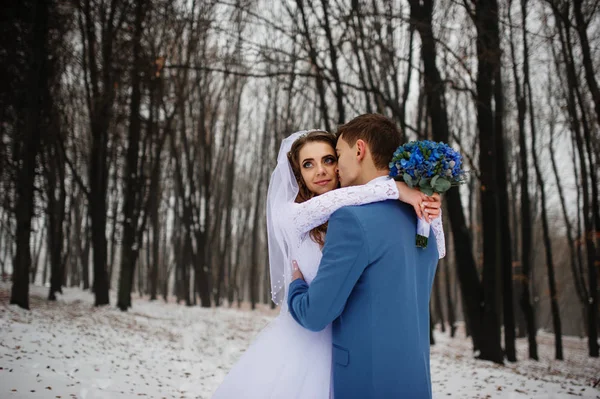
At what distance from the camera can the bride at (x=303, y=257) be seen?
204 centimetres

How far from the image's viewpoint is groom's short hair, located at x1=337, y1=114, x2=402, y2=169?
2.21 metres

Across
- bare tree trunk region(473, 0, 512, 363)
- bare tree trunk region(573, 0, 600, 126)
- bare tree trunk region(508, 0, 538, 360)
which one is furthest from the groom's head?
bare tree trunk region(508, 0, 538, 360)

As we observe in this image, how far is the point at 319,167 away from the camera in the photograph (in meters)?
2.54

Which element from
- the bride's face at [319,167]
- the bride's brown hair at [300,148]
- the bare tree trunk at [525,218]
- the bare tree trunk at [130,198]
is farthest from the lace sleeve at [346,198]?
the bare tree trunk at [130,198]

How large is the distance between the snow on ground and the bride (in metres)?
3.50

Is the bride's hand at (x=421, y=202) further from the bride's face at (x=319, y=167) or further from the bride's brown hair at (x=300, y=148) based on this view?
the bride's brown hair at (x=300, y=148)

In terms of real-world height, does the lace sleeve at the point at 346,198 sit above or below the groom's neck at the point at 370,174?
below

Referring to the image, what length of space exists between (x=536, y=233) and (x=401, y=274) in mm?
35630

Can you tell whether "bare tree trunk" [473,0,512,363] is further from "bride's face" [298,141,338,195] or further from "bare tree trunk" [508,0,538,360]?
"bride's face" [298,141,338,195]

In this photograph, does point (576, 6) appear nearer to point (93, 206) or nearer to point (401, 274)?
point (401, 274)

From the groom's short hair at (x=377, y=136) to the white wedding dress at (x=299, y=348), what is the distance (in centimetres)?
14

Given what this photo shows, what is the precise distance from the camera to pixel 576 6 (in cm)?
693

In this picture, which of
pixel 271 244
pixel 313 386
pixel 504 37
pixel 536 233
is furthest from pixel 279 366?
pixel 536 233

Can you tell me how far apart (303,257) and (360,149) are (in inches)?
24.3
